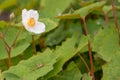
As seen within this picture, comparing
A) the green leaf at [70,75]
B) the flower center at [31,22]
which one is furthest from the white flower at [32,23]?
the green leaf at [70,75]

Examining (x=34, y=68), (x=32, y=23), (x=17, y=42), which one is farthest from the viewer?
(x=17, y=42)

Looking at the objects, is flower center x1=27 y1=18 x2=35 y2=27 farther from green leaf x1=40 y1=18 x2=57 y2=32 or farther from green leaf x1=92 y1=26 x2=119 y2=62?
green leaf x1=92 y1=26 x2=119 y2=62

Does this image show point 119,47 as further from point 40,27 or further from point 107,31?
point 40,27

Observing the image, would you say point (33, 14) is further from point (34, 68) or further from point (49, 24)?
point (34, 68)

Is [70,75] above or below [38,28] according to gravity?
below

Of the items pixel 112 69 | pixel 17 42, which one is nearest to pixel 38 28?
pixel 17 42

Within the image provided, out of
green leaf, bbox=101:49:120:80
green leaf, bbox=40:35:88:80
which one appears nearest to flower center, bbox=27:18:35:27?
green leaf, bbox=40:35:88:80

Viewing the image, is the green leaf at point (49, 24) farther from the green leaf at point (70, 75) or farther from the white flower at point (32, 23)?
the green leaf at point (70, 75)

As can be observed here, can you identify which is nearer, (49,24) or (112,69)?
(112,69)
